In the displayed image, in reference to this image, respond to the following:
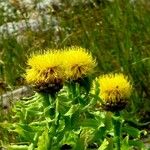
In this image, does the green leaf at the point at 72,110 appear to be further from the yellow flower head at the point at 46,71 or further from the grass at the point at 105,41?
the grass at the point at 105,41

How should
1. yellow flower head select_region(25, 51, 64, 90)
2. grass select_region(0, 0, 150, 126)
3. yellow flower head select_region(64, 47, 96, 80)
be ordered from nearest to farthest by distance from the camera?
yellow flower head select_region(25, 51, 64, 90)
yellow flower head select_region(64, 47, 96, 80)
grass select_region(0, 0, 150, 126)

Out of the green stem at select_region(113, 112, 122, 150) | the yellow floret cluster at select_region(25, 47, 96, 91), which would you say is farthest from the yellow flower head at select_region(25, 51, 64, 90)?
the green stem at select_region(113, 112, 122, 150)

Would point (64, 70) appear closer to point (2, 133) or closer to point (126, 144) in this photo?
point (126, 144)

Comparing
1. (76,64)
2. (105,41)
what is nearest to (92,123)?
(76,64)

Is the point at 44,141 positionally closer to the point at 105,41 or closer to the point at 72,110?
the point at 72,110

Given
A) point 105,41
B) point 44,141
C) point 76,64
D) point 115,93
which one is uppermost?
point 105,41

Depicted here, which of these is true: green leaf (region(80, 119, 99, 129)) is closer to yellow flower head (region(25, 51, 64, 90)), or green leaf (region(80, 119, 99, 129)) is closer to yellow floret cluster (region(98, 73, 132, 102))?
yellow floret cluster (region(98, 73, 132, 102))
